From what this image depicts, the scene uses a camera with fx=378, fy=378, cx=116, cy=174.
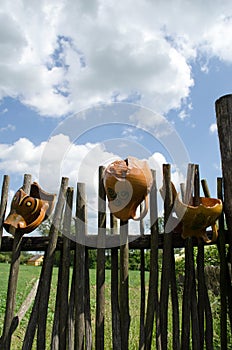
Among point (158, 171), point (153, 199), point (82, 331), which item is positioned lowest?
point (82, 331)

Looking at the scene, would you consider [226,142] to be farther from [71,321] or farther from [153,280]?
[71,321]

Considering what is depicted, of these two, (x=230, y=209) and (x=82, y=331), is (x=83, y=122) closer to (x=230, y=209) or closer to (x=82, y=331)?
(x=230, y=209)

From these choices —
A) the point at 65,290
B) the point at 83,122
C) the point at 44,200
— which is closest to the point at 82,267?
the point at 65,290

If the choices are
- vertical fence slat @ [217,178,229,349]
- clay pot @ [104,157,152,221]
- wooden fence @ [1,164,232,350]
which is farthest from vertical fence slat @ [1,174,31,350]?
vertical fence slat @ [217,178,229,349]

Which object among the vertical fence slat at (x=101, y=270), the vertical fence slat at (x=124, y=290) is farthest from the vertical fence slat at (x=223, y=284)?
the vertical fence slat at (x=101, y=270)

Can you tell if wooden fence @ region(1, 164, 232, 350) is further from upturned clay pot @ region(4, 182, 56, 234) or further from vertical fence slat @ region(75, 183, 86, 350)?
upturned clay pot @ region(4, 182, 56, 234)

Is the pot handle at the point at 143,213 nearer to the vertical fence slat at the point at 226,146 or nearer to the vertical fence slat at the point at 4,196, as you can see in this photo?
the vertical fence slat at the point at 226,146

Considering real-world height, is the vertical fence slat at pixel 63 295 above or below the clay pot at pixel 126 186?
below

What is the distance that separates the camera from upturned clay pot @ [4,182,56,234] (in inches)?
105

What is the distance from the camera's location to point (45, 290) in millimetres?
2529

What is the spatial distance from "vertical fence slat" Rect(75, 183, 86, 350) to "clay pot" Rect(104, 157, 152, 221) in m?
0.22

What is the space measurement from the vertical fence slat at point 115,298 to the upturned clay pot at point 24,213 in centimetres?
53

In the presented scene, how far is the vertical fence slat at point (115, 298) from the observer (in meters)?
2.40

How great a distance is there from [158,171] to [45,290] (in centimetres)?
111
